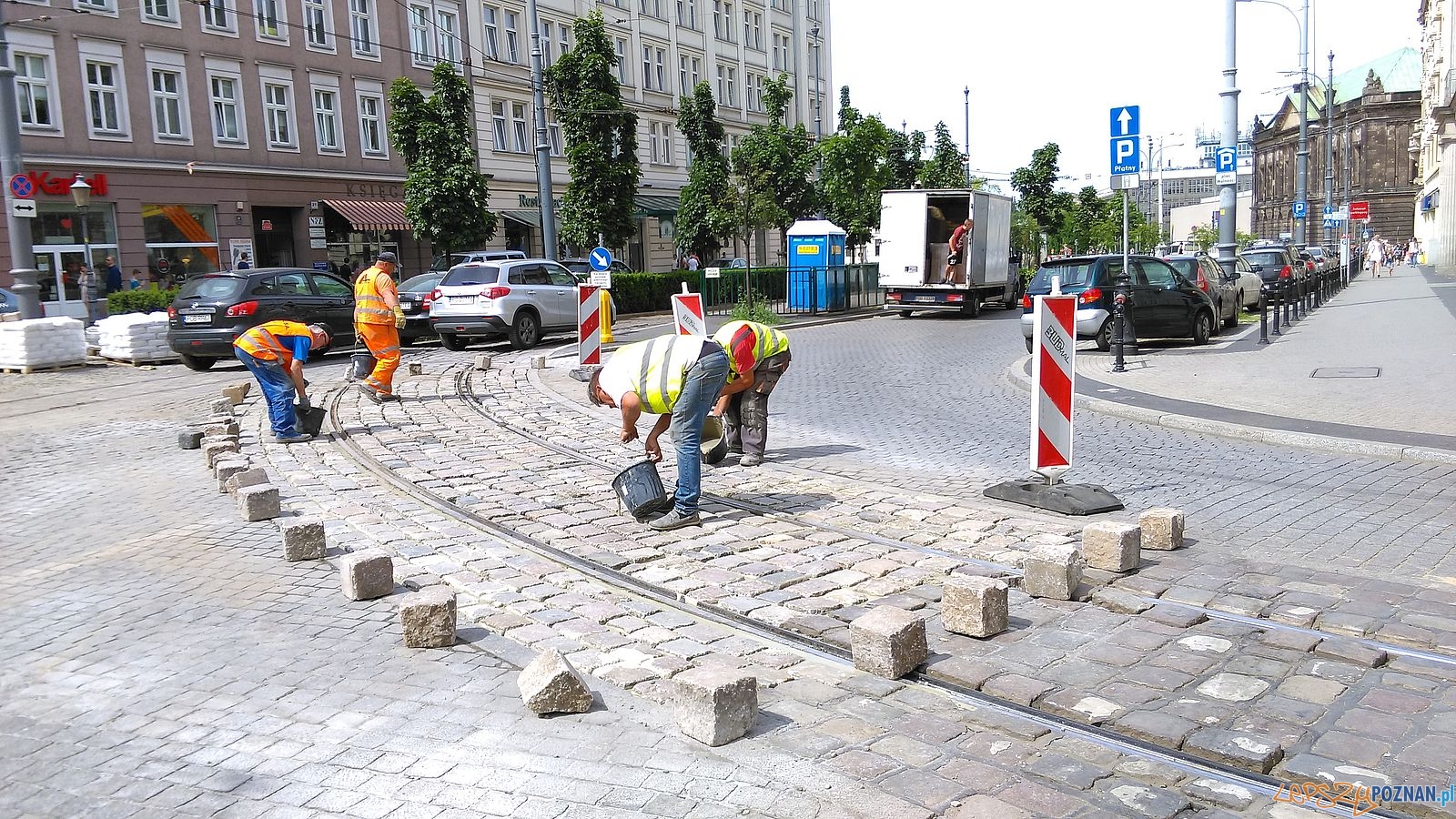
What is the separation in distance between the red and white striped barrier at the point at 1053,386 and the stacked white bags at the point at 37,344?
17790mm

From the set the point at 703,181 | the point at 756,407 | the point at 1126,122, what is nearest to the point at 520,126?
the point at 703,181

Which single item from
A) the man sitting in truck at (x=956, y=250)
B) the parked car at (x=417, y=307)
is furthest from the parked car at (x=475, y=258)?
the man sitting in truck at (x=956, y=250)

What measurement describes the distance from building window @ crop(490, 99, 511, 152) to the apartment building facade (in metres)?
0.04

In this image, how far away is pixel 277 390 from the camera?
10.5 meters

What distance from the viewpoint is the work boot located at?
6852 millimetres

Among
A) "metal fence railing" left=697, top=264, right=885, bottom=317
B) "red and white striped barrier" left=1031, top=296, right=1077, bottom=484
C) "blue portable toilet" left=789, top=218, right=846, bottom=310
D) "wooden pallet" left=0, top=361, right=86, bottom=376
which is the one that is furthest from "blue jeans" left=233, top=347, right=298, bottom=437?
"blue portable toilet" left=789, top=218, right=846, bottom=310

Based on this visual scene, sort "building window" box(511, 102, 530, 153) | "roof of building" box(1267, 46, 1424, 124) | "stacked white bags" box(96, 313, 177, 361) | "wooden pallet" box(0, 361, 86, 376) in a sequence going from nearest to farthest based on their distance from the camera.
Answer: "wooden pallet" box(0, 361, 86, 376), "stacked white bags" box(96, 313, 177, 361), "building window" box(511, 102, 530, 153), "roof of building" box(1267, 46, 1424, 124)

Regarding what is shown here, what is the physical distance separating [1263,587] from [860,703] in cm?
244

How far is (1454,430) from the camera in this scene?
9.26 metres

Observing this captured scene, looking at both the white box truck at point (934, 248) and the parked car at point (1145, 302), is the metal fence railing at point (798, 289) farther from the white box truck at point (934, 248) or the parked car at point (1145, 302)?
the parked car at point (1145, 302)

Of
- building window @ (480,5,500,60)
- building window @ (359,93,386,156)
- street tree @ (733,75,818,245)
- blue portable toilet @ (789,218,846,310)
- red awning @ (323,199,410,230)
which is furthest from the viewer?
building window @ (480,5,500,60)

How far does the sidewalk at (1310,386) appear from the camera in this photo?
30.8ft

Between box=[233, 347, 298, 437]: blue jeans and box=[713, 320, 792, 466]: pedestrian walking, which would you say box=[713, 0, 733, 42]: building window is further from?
box=[713, 320, 792, 466]: pedestrian walking

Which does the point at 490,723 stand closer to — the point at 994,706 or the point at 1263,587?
the point at 994,706
